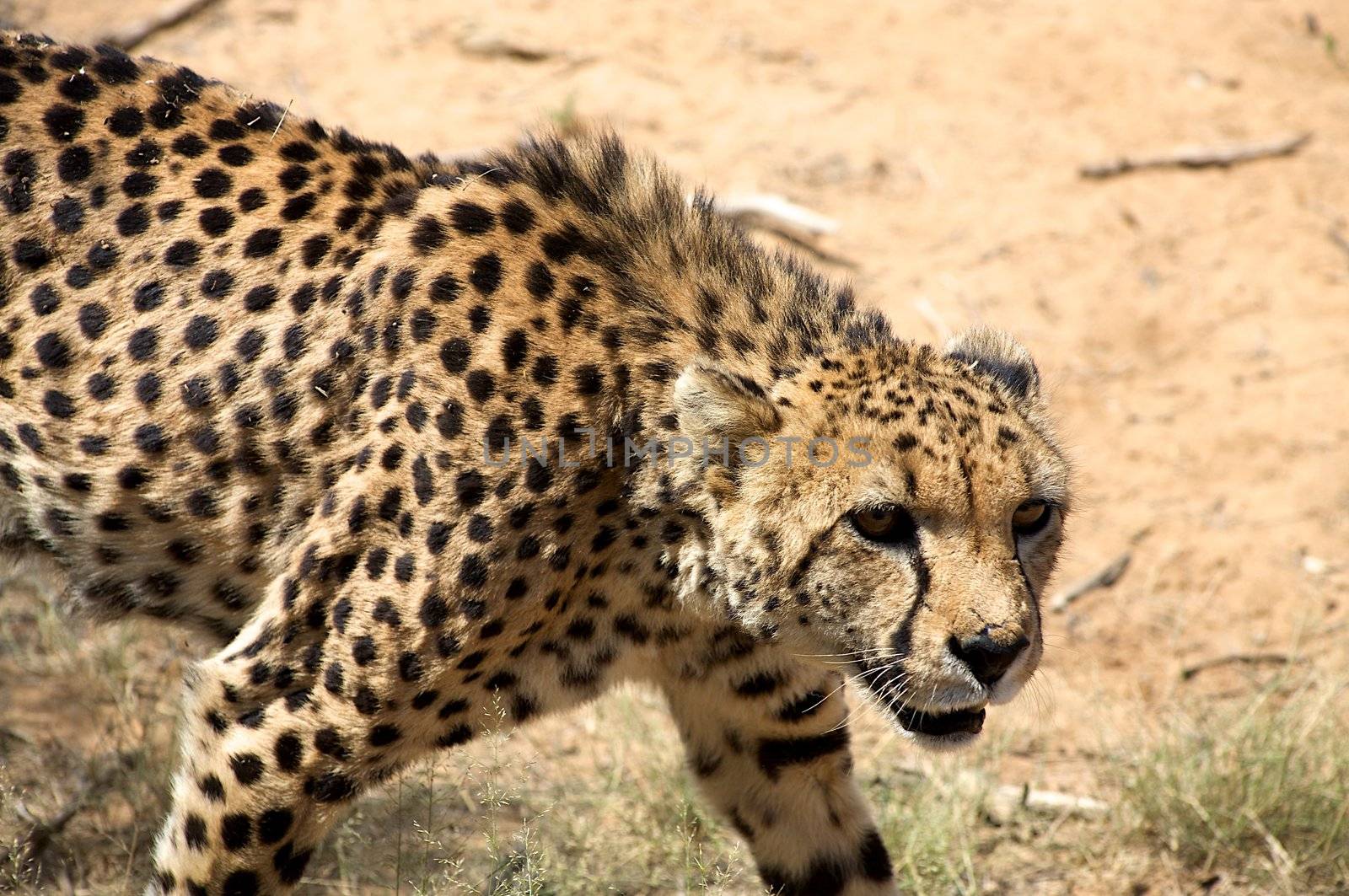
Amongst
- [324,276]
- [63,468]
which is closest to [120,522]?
[63,468]

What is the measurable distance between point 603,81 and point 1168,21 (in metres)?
3.42

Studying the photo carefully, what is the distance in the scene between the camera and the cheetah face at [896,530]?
3.15m

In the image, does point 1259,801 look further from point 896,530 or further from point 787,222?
point 787,222

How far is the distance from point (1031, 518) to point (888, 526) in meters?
0.35

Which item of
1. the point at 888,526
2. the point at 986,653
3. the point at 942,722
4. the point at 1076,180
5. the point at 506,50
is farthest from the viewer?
the point at 506,50

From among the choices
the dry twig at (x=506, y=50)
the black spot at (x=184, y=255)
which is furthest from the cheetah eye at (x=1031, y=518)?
the dry twig at (x=506, y=50)

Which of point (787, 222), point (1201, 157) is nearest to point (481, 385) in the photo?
point (787, 222)

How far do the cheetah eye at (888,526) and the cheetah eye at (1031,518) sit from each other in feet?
0.77

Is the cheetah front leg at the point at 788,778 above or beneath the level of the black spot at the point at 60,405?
beneath

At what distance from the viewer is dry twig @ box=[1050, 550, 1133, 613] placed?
6.07 m

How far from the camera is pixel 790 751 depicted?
3.82m

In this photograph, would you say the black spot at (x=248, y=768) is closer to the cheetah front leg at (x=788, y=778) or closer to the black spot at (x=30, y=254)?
the cheetah front leg at (x=788, y=778)

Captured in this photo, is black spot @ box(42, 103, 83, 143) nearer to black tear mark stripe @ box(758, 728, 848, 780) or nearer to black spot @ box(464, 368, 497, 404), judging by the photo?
black spot @ box(464, 368, 497, 404)

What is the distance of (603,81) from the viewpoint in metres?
8.00
